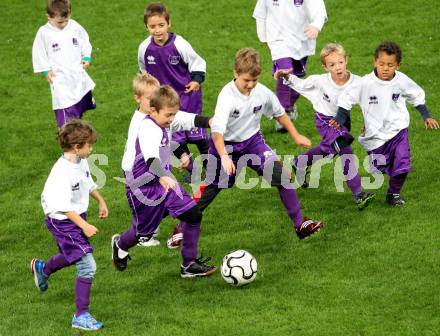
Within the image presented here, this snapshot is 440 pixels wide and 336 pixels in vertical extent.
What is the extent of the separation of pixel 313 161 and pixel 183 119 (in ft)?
9.42

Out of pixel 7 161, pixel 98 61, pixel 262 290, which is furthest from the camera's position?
pixel 98 61

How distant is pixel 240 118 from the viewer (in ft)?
40.2

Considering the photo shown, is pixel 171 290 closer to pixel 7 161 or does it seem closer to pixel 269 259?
pixel 269 259

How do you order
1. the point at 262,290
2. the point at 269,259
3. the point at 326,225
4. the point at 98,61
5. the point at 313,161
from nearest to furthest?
the point at 262,290, the point at 269,259, the point at 326,225, the point at 313,161, the point at 98,61

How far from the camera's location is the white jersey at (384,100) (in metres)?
13.0

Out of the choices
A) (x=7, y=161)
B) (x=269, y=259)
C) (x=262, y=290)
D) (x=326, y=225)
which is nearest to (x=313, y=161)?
(x=326, y=225)

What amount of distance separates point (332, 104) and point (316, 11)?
8.69 feet

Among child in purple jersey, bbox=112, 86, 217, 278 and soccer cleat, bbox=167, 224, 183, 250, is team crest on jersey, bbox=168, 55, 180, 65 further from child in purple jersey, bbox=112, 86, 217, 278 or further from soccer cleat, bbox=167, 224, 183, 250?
soccer cleat, bbox=167, 224, 183, 250

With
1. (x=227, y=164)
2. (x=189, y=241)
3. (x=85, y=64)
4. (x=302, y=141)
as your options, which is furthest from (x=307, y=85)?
(x=85, y=64)

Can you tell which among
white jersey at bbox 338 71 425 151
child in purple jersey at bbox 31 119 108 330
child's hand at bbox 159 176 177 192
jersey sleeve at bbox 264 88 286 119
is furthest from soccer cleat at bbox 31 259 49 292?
white jersey at bbox 338 71 425 151

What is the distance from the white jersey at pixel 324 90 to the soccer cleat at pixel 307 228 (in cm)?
206

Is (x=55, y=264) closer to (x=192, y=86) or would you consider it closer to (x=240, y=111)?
(x=240, y=111)

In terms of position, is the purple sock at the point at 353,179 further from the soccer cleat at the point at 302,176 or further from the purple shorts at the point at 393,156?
the soccer cleat at the point at 302,176

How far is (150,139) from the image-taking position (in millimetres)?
11086
